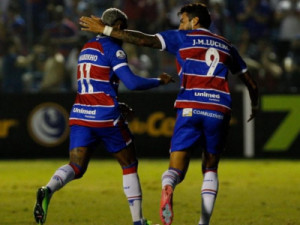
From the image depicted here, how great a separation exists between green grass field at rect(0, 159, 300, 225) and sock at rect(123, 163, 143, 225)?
1072mm

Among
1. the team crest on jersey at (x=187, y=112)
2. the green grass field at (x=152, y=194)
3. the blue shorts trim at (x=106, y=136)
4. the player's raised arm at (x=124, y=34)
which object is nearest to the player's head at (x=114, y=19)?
the player's raised arm at (x=124, y=34)

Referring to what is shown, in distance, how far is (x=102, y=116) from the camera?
8.02m

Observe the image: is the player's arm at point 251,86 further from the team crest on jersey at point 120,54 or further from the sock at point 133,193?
the sock at point 133,193

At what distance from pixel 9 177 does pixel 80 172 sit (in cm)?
665

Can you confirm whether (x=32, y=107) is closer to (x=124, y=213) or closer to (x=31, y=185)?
(x=31, y=185)

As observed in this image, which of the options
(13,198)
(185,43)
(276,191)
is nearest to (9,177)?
(13,198)

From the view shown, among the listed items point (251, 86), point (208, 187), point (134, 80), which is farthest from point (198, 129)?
point (251, 86)

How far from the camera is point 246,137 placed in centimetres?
1717

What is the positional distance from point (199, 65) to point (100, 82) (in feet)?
3.16

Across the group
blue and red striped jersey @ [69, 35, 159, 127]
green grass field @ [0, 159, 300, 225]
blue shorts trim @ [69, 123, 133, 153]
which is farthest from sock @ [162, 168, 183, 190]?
green grass field @ [0, 159, 300, 225]

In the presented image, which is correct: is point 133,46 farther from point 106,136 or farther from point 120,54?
point 120,54

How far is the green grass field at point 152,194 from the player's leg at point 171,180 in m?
1.56

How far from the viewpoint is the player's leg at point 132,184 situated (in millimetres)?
8000

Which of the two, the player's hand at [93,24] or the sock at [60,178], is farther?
the sock at [60,178]
